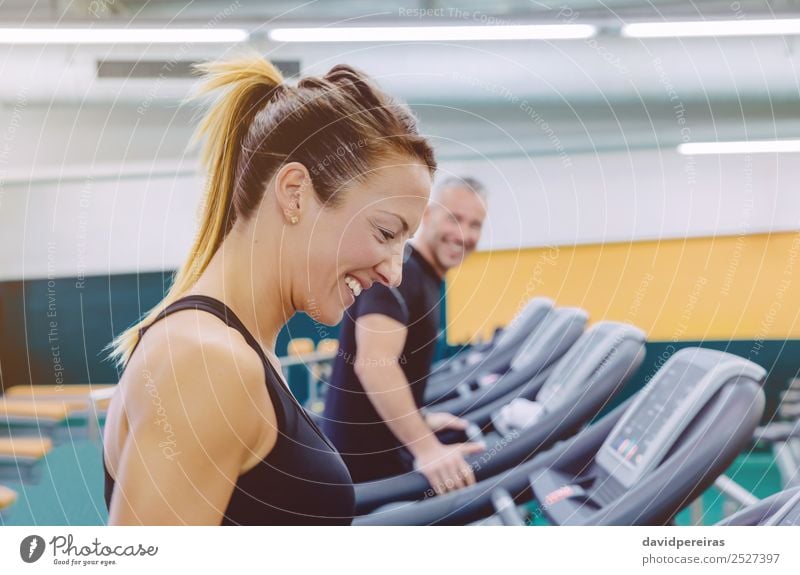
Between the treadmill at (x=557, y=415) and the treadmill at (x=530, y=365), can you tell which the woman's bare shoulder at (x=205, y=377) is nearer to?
the treadmill at (x=557, y=415)

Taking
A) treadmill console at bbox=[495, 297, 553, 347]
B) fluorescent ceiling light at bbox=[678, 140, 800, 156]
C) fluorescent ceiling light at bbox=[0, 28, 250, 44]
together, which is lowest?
treadmill console at bbox=[495, 297, 553, 347]

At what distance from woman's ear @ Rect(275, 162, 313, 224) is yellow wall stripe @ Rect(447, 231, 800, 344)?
32cm

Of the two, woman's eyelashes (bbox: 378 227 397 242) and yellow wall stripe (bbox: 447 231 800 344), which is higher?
woman's eyelashes (bbox: 378 227 397 242)

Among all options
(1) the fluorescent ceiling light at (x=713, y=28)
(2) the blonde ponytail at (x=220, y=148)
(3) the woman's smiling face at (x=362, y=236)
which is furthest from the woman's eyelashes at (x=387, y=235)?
(1) the fluorescent ceiling light at (x=713, y=28)

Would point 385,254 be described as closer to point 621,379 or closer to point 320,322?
point 320,322

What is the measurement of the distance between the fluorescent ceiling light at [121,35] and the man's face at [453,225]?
435 millimetres

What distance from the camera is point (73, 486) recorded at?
1.14 m

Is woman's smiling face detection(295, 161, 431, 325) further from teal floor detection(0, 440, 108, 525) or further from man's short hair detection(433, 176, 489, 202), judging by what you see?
teal floor detection(0, 440, 108, 525)

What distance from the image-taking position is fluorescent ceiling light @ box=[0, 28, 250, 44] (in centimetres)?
109

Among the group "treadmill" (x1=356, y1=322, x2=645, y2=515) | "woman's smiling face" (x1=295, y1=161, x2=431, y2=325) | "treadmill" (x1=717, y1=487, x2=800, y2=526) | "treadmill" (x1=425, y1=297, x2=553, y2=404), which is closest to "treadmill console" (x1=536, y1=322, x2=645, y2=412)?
"treadmill" (x1=356, y1=322, x2=645, y2=515)

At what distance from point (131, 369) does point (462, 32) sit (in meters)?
0.78

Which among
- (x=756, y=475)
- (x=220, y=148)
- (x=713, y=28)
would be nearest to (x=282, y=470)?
(x=220, y=148)
